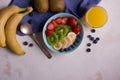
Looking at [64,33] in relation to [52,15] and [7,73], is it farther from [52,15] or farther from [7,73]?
[7,73]

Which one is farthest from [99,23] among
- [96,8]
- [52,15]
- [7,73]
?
[7,73]

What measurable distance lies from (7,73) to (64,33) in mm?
242

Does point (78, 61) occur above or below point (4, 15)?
below

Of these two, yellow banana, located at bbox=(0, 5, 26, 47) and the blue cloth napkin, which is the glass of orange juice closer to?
the blue cloth napkin

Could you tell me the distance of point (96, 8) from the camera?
3.01 feet

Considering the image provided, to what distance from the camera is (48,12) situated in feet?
3.01

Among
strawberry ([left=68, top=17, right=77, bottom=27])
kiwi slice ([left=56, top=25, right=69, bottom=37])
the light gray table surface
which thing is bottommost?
the light gray table surface

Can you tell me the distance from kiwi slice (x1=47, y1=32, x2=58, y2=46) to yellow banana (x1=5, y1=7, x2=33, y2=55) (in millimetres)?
108

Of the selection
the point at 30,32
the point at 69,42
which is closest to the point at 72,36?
the point at 69,42

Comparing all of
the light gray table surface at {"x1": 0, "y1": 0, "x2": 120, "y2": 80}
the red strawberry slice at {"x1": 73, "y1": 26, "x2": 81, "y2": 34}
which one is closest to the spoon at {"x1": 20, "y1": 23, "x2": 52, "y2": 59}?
the light gray table surface at {"x1": 0, "y1": 0, "x2": 120, "y2": 80}

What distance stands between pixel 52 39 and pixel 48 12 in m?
0.10

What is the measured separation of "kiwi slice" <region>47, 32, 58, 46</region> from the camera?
2.92ft

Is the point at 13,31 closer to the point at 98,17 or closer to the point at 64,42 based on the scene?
the point at 64,42

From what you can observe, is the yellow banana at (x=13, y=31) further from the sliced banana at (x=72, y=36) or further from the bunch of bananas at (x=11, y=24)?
the sliced banana at (x=72, y=36)
